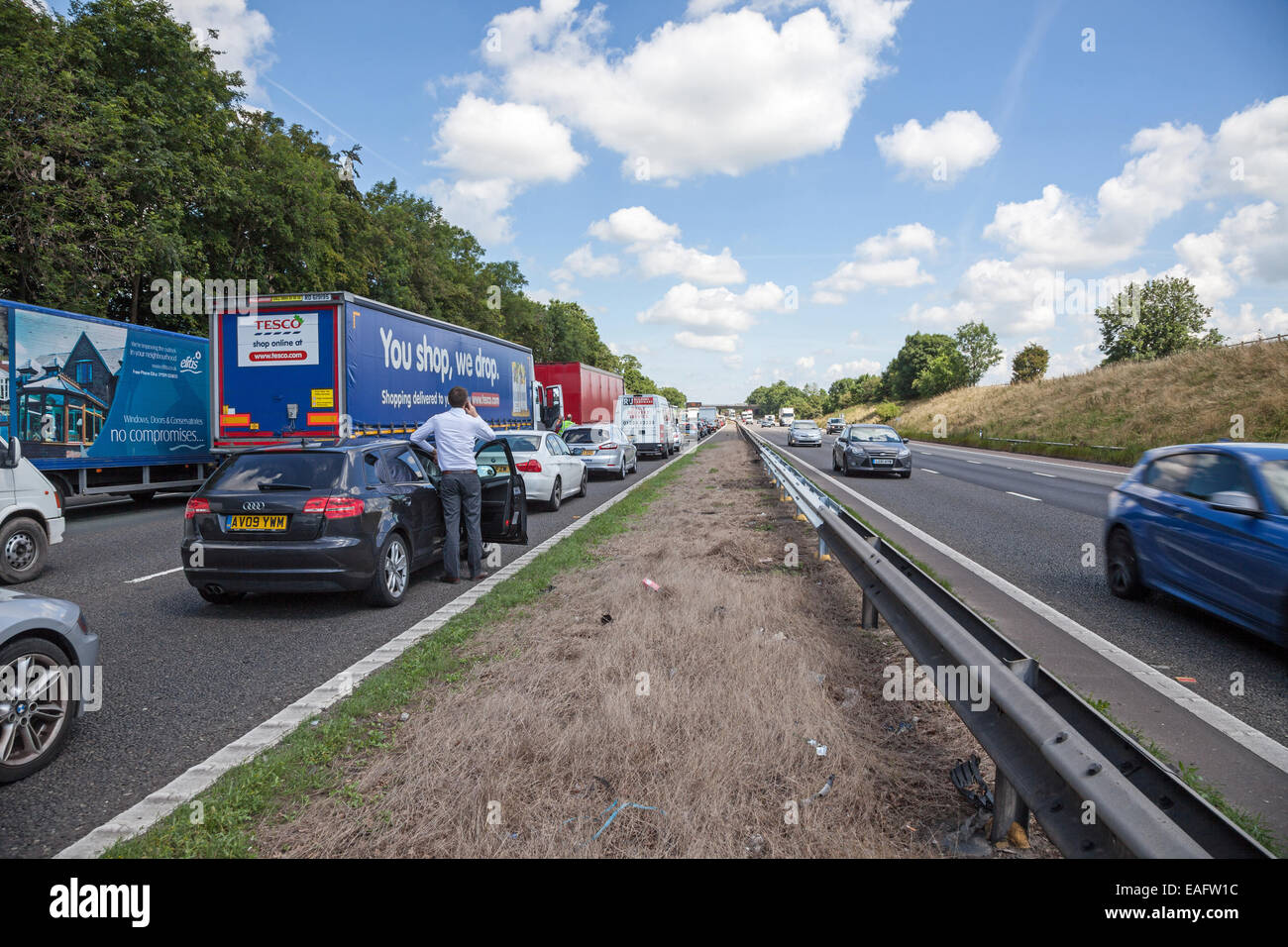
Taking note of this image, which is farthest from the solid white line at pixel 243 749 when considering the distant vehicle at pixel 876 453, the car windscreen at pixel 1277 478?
the distant vehicle at pixel 876 453

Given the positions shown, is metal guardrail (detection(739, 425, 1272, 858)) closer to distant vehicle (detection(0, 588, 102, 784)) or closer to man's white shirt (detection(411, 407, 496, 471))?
distant vehicle (detection(0, 588, 102, 784))

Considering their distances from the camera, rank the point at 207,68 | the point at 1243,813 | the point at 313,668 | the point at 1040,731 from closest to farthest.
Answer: the point at 1040,731 < the point at 1243,813 < the point at 313,668 < the point at 207,68

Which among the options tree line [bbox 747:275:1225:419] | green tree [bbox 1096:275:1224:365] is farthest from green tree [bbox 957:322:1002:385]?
green tree [bbox 1096:275:1224:365]

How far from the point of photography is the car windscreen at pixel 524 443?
13.9 metres

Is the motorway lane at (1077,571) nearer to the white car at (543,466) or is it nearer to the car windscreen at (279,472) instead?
the white car at (543,466)

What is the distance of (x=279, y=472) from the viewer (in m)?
6.43

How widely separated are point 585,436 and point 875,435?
850 centimetres

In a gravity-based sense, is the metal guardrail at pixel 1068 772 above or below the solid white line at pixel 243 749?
above

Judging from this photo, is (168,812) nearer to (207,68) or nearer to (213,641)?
(213,641)

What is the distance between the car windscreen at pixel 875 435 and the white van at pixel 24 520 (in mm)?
18370

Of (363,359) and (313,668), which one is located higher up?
(363,359)

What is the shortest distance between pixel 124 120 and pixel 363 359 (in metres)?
13.8

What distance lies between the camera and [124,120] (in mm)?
19984
